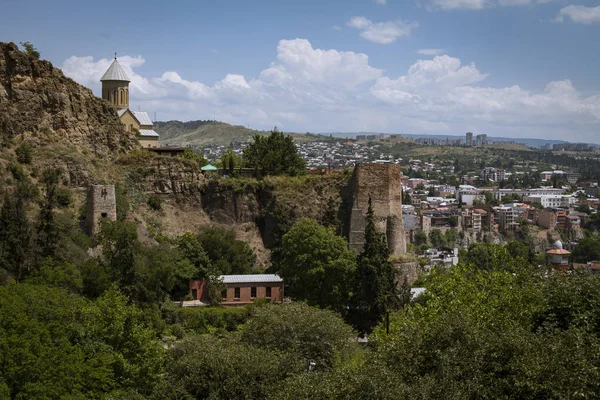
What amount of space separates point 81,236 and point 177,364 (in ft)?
49.8

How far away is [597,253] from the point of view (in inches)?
3563

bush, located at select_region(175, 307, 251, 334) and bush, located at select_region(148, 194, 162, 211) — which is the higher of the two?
bush, located at select_region(148, 194, 162, 211)

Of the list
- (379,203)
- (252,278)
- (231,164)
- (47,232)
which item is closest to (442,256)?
(231,164)

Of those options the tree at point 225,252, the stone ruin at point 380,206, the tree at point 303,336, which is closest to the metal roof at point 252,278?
the tree at point 225,252

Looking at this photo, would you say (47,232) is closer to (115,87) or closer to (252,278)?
(252,278)

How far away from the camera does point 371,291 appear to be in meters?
31.3

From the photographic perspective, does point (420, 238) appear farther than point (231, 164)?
Yes

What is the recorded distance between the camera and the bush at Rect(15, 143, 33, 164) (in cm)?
3712

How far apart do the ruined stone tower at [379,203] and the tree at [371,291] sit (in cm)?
589

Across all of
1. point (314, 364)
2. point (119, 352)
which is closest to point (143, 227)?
point (119, 352)

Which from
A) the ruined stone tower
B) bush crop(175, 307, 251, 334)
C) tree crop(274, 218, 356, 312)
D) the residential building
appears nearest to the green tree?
bush crop(175, 307, 251, 334)

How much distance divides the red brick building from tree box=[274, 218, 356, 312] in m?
0.72

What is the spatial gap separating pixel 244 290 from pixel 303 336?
1251 centimetres

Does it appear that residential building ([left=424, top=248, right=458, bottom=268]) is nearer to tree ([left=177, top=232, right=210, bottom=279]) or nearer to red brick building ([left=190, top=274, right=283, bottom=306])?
red brick building ([left=190, top=274, right=283, bottom=306])
